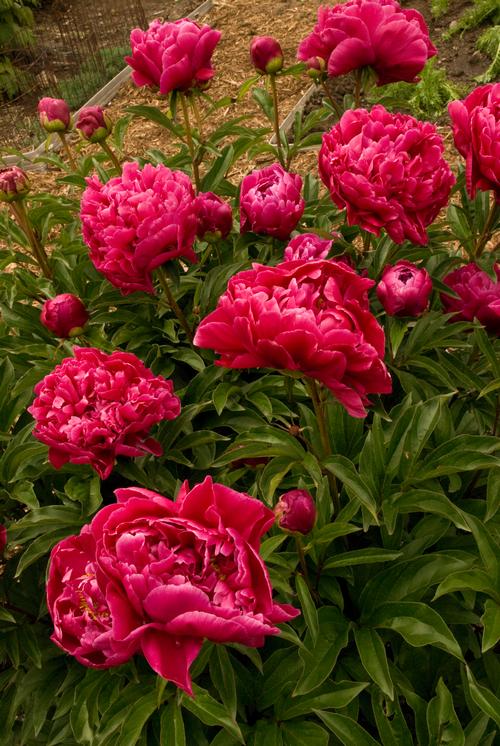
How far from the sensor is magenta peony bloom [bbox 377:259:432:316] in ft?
3.55

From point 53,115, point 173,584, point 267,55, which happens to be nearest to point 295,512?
point 173,584

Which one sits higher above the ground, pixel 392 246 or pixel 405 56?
pixel 405 56

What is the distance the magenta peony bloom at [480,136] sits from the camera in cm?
109

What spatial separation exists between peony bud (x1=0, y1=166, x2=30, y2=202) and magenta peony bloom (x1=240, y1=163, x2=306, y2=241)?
49cm

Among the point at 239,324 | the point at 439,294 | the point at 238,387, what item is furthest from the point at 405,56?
the point at 239,324

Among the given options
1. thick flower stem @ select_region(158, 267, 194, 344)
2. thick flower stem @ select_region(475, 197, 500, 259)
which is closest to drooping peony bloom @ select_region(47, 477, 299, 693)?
thick flower stem @ select_region(158, 267, 194, 344)

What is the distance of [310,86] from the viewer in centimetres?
432

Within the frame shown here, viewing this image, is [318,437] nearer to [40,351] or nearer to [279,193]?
[279,193]

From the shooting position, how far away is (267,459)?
1193mm

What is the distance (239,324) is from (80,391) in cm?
32

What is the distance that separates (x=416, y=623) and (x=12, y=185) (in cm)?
112

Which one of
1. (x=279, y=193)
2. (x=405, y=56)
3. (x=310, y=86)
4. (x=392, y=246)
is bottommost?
(x=310, y=86)

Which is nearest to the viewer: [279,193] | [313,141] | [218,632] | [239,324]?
[218,632]

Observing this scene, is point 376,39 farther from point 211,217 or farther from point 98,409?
point 98,409
